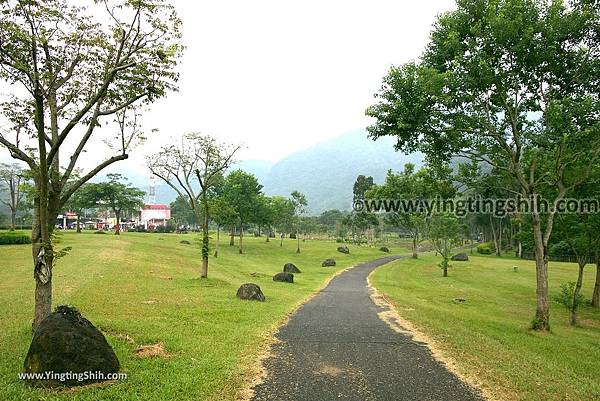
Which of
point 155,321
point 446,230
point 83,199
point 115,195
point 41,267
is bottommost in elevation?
point 155,321

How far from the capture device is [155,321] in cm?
1427

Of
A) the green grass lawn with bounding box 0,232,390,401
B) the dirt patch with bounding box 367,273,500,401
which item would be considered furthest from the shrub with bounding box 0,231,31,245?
the dirt patch with bounding box 367,273,500,401

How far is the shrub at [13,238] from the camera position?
41.2m

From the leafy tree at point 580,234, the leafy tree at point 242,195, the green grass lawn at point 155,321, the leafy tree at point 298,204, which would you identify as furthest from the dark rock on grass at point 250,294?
the leafy tree at point 298,204

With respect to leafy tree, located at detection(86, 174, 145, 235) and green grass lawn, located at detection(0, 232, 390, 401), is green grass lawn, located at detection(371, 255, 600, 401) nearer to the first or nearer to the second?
green grass lawn, located at detection(0, 232, 390, 401)

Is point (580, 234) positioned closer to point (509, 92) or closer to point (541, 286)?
point (541, 286)

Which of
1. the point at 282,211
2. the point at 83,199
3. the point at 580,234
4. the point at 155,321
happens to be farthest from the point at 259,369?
the point at 83,199

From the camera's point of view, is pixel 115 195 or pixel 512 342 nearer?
pixel 512 342

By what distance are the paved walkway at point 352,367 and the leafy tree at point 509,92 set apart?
828 cm

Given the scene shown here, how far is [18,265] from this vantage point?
2884 centimetres

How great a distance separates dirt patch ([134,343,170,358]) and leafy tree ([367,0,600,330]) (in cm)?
1151

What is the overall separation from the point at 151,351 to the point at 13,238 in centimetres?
3991

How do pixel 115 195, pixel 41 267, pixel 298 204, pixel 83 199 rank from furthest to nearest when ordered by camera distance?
pixel 298 204 < pixel 115 195 < pixel 83 199 < pixel 41 267

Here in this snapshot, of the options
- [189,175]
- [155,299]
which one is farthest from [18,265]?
[155,299]
